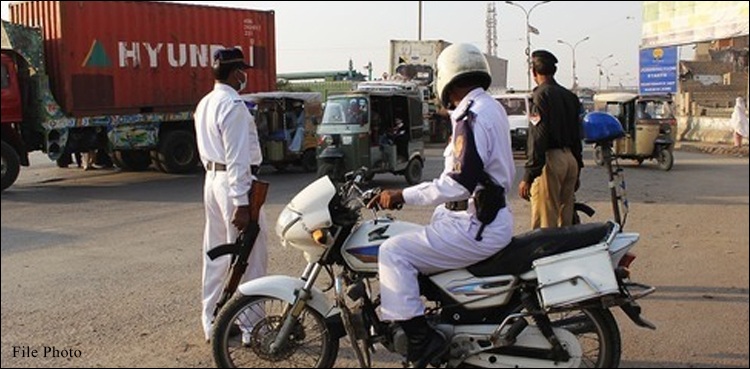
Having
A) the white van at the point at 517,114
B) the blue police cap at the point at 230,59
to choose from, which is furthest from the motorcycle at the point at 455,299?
the white van at the point at 517,114

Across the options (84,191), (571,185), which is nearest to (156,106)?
(84,191)

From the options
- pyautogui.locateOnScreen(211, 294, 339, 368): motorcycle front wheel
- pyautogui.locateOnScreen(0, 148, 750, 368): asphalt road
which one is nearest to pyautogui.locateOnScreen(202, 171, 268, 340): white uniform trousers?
pyautogui.locateOnScreen(0, 148, 750, 368): asphalt road

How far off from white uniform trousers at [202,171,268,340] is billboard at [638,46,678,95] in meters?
13.7

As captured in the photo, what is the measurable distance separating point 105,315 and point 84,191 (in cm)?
821

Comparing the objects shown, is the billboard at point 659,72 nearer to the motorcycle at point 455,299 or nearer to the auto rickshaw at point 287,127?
the auto rickshaw at point 287,127

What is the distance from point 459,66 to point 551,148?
70.5 inches

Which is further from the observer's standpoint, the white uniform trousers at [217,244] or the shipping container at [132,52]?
the shipping container at [132,52]

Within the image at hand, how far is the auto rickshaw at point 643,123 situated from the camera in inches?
589

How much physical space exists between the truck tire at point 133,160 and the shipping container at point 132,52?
5.21 ft

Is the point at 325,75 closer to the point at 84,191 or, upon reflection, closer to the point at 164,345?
the point at 84,191

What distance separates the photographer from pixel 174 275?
610 cm

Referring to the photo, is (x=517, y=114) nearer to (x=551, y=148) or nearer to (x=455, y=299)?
(x=551, y=148)

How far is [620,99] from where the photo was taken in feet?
55.4

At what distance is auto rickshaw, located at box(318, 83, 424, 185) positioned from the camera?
41.6ft
